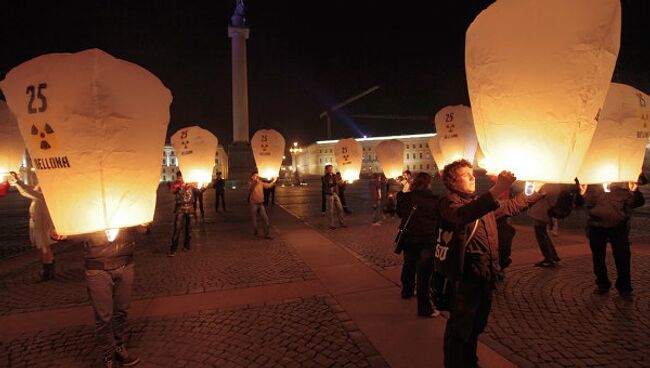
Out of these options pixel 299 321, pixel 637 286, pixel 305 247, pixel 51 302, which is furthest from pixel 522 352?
pixel 51 302

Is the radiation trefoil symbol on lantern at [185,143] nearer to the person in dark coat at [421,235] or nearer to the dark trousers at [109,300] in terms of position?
the dark trousers at [109,300]

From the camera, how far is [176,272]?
288 inches

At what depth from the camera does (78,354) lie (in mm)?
4020

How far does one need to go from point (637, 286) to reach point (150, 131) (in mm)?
7380

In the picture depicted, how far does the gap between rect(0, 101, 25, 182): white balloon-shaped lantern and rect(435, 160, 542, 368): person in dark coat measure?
6691mm

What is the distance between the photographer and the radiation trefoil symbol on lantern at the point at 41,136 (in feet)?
9.71

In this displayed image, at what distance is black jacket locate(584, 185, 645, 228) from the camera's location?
527 cm

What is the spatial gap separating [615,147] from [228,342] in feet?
16.7

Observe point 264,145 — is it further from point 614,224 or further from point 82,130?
point 614,224

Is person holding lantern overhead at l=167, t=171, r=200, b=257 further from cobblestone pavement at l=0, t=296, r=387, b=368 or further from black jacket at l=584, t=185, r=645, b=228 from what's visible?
black jacket at l=584, t=185, r=645, b=228

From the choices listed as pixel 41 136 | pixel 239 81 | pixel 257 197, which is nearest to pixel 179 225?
pixel 257 197

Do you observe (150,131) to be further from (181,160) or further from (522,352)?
(181,160)

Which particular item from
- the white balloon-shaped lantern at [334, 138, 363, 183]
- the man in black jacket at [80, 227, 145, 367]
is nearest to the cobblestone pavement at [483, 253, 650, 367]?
the man in black jacket at [80, 227, 145, 367]

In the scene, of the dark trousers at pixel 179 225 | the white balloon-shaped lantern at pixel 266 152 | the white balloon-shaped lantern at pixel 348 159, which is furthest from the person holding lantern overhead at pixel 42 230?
the white balloon-shaped lantern at pixel 348 159
